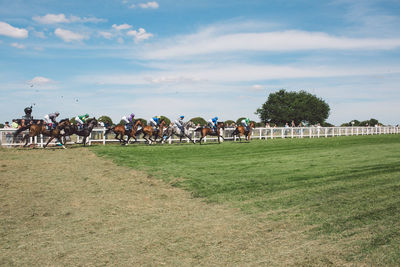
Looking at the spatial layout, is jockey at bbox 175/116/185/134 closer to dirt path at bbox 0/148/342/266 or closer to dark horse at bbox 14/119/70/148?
dark horse at bbox 14/119/70/148

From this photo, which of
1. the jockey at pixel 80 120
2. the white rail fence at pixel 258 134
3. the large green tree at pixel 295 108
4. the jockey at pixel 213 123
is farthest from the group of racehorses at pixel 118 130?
the large green tree at pixel 295 108

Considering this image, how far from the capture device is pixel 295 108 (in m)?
86.6

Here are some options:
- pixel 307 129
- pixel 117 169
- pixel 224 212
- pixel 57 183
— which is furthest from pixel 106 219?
pixel 307 129

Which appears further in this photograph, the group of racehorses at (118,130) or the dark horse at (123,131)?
the dark horse at (123,131)

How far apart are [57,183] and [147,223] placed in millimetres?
5204

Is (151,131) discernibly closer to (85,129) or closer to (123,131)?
(123,131)

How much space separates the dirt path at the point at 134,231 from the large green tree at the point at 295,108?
79976 millimetres

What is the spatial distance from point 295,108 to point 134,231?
3352 inches

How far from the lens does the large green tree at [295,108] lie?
281ft

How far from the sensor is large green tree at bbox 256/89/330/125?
8562cm

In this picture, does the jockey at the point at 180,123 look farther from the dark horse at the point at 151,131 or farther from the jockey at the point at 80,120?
the jockey at the point at 80,120

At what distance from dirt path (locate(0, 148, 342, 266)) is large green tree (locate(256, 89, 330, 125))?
A: 7998cm

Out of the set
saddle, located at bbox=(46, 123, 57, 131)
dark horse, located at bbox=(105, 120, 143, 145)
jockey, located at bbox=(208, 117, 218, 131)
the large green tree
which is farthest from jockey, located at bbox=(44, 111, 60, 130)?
the large green tree

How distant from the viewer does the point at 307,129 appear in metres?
38.6
